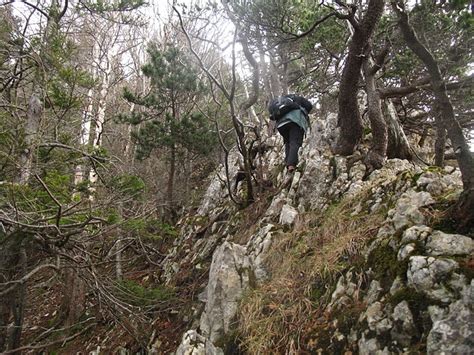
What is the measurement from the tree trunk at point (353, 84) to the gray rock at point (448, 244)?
2968 millimetres

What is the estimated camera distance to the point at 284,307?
3600mm

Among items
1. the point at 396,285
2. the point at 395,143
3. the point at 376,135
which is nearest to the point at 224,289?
the point at 396,285

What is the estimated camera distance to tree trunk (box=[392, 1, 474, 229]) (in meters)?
2.74

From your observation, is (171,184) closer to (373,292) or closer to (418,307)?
(373,292)

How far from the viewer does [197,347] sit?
384 cm

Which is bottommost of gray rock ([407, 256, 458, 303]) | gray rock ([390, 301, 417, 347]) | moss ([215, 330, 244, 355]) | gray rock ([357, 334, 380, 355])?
moss ([215, 330, 244, 355])

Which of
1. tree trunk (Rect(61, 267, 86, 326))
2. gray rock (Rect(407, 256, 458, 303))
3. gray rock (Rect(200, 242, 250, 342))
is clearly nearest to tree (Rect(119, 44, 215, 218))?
tree trunk (Rect(61, 267, 86, 326))

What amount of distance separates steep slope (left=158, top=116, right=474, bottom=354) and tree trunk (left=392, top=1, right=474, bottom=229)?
19 centimetres

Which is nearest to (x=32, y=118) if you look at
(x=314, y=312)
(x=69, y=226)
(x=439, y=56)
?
(x=69, y=226)

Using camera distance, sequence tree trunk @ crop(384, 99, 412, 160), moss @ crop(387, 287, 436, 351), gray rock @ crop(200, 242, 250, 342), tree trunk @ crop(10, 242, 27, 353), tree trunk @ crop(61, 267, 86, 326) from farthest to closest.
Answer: tree trunk @ crop(61, 267, 86, 326) → tree trunk @ crop(384, 99, 412, 160) → gray rock @ crop(200, 242, 250, 342) → tree trunk @ crop(10, 242, 27, 353) → moss @ crop(387, 287, 436, 351)

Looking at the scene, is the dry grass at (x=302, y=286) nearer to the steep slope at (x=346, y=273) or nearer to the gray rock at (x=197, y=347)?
the steep slope at (x=346, y=273)

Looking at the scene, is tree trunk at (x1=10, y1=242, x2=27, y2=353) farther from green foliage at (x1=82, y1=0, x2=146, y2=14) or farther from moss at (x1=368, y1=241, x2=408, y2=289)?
green foliage at (x1=82, y1=0, x2=146, y2=14)

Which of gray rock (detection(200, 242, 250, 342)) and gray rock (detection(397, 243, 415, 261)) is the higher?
gray rock (detection(397, 243, 415, 261))

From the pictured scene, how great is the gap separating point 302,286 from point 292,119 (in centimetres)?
326
